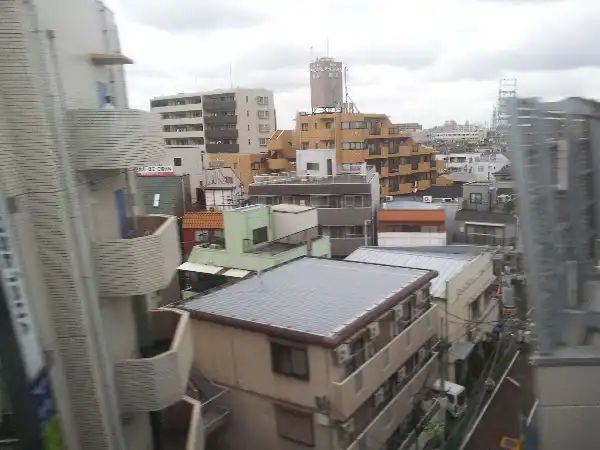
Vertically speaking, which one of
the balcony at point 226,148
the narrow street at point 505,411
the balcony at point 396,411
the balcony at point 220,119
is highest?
the balcony at point 220,119

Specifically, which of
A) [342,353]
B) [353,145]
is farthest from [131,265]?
[353,145]

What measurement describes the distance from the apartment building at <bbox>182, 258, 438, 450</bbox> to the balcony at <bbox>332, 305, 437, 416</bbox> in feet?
0.09

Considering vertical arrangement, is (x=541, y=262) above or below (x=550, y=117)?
below

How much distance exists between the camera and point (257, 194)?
35.6 m

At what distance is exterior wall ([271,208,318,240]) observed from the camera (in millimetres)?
27016

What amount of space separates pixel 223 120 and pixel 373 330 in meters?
60.2

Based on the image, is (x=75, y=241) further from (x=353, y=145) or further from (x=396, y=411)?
(x=353, y=145)

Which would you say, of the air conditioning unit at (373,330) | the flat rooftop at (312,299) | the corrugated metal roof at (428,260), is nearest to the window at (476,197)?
the corrugated metal roof at (428,260)

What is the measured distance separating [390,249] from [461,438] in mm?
8512

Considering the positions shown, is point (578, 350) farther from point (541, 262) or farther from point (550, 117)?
point (550, 117)

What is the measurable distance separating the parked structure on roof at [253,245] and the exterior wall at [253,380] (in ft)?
32.4

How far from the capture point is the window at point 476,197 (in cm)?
3447

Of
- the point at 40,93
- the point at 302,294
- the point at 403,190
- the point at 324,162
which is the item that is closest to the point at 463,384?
the point at 302,294

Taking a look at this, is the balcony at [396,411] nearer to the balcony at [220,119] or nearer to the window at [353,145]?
the window at [353,145]
